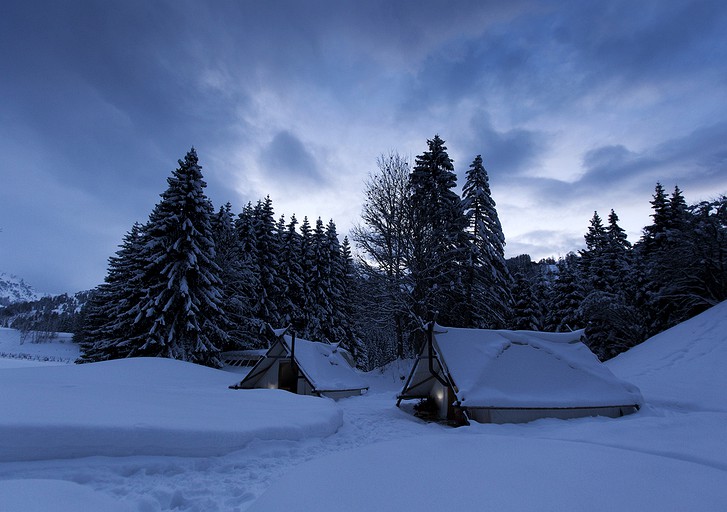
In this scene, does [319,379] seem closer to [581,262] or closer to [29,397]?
[29,397]

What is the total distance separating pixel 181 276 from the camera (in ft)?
60.4

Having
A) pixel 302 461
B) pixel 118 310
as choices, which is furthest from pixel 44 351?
pixel 302 461

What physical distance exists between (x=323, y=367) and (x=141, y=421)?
33.5ft

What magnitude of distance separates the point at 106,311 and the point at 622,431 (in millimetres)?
25353

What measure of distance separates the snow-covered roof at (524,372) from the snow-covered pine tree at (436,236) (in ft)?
19.4

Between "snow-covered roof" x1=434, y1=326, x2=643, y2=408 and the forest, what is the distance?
5.01 m

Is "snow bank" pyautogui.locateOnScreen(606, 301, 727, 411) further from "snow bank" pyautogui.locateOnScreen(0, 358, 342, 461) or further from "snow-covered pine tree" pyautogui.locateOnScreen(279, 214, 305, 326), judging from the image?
"snow-covered pine tree" pyautogui.locateOnScreen(279, 214, 305, 326)

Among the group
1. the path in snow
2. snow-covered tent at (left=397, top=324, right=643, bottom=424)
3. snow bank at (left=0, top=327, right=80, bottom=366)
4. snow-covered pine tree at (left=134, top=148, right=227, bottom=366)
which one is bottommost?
the path in snow

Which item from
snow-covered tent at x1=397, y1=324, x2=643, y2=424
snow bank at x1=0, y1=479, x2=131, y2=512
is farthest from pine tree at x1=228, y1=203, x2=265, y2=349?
snow bank at x1=0, y1=479, x2=131, y2=512

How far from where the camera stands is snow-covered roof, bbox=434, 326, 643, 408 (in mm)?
7824

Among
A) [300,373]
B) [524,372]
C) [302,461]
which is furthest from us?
[300,373]

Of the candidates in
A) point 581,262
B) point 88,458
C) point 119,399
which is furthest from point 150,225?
point 581,262

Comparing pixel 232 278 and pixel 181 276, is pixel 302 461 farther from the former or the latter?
pixel 232 278

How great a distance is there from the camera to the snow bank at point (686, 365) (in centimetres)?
826
